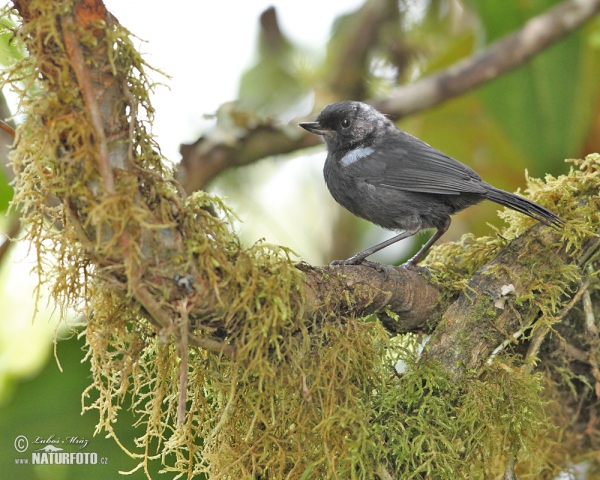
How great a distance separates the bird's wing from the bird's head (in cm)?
16

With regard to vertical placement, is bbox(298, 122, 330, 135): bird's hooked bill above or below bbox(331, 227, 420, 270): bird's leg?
above

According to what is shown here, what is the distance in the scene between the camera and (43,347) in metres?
3.06

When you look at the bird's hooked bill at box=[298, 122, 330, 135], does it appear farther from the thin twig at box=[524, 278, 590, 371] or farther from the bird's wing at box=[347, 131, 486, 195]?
the thin twig at box=[524, 278, 590, 371]

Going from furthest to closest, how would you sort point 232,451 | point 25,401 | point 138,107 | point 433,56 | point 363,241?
1. point 433,56
2. point 363,241
3. point 25,401
4. point 232,451
5. point 138,107

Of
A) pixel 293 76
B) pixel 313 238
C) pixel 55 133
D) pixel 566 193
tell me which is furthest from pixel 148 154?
pixel 293 76

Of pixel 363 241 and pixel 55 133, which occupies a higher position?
pixel 363 241

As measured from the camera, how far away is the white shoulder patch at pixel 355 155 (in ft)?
10.8

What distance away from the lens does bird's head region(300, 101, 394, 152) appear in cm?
346

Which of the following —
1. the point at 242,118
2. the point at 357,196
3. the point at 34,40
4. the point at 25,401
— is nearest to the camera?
the point at 34,40

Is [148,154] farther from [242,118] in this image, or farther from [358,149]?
[242,118]

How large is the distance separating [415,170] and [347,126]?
57cm

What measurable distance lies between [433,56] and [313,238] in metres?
2.04

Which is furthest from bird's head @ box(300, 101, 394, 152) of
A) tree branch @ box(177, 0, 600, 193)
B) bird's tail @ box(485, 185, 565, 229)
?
bird's tail @ box(485, 185, 565, 229)

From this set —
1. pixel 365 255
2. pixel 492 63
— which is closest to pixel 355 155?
pixel 365 255
